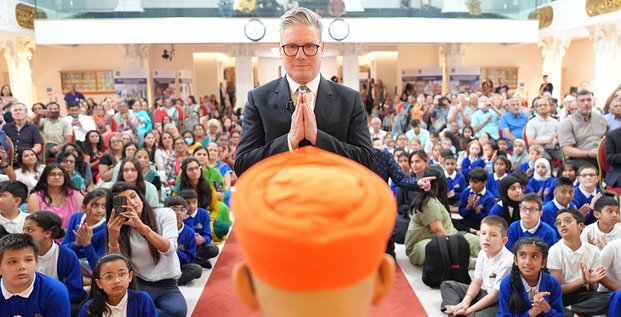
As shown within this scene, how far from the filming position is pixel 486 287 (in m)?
3.55

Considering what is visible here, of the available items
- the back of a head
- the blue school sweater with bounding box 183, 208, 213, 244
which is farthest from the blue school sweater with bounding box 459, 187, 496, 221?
the back of a head

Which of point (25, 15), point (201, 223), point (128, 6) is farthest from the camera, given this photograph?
point (128, 6)

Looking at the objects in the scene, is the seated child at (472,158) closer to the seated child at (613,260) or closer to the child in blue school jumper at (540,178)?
the child in blue school jumper at (540,178)

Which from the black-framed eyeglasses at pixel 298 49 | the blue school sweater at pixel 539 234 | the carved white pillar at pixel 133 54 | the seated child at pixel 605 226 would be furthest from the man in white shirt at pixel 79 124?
the carved white pillar at pixel 133 54

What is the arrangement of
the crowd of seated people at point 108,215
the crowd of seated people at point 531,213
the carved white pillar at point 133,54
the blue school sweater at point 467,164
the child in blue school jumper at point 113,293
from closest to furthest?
1. the child in blue school jumper at point 113,293
2. the crowd of seated people at point 108,215
3. the crowd of seated people at point 531,213
4. the blue school sweater at point 467,164
5. the carved white pillar at point 133,54

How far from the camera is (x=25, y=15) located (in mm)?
12430

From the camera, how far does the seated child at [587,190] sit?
15.0 ft

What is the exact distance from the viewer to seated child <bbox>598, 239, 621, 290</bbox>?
3.39 meters

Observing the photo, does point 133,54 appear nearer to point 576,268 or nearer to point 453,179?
point 453,179

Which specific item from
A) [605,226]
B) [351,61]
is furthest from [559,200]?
[351,61]

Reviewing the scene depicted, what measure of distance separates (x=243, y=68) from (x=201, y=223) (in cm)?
1047

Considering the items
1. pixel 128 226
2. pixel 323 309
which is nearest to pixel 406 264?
pixel 128 226

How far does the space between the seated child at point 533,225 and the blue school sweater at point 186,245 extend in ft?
8.48

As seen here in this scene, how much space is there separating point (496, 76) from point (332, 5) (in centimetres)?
770
